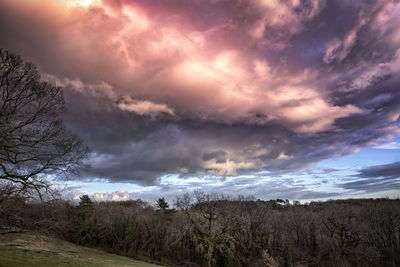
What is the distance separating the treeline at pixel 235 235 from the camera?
160ft

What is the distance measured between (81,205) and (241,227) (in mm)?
37299

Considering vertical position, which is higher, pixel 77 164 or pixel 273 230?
pixel 77 164

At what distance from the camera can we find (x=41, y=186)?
63.3 ft

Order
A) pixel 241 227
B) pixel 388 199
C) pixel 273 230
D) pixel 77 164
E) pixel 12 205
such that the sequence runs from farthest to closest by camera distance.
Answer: pixel 388 199 < pixel 273 230 < pixel 241 227 < pixel 77 164 < pixel 12 205

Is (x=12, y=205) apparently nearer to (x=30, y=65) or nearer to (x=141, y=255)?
(x=30, y=65)

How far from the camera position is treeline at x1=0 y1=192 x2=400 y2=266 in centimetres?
4869

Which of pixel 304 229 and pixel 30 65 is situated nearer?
pixel 30 65

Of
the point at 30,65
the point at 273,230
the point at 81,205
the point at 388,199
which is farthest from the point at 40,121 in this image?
the point at 388,199

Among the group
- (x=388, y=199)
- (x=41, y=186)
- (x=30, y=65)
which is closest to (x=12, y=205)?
(x=41, y=186)

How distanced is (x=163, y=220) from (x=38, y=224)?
51.4 m

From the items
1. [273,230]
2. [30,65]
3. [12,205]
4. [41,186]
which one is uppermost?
[30,65]

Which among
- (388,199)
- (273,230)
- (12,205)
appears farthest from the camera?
(388,199)

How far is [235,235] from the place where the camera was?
51.1 m

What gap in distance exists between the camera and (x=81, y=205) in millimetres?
66750
